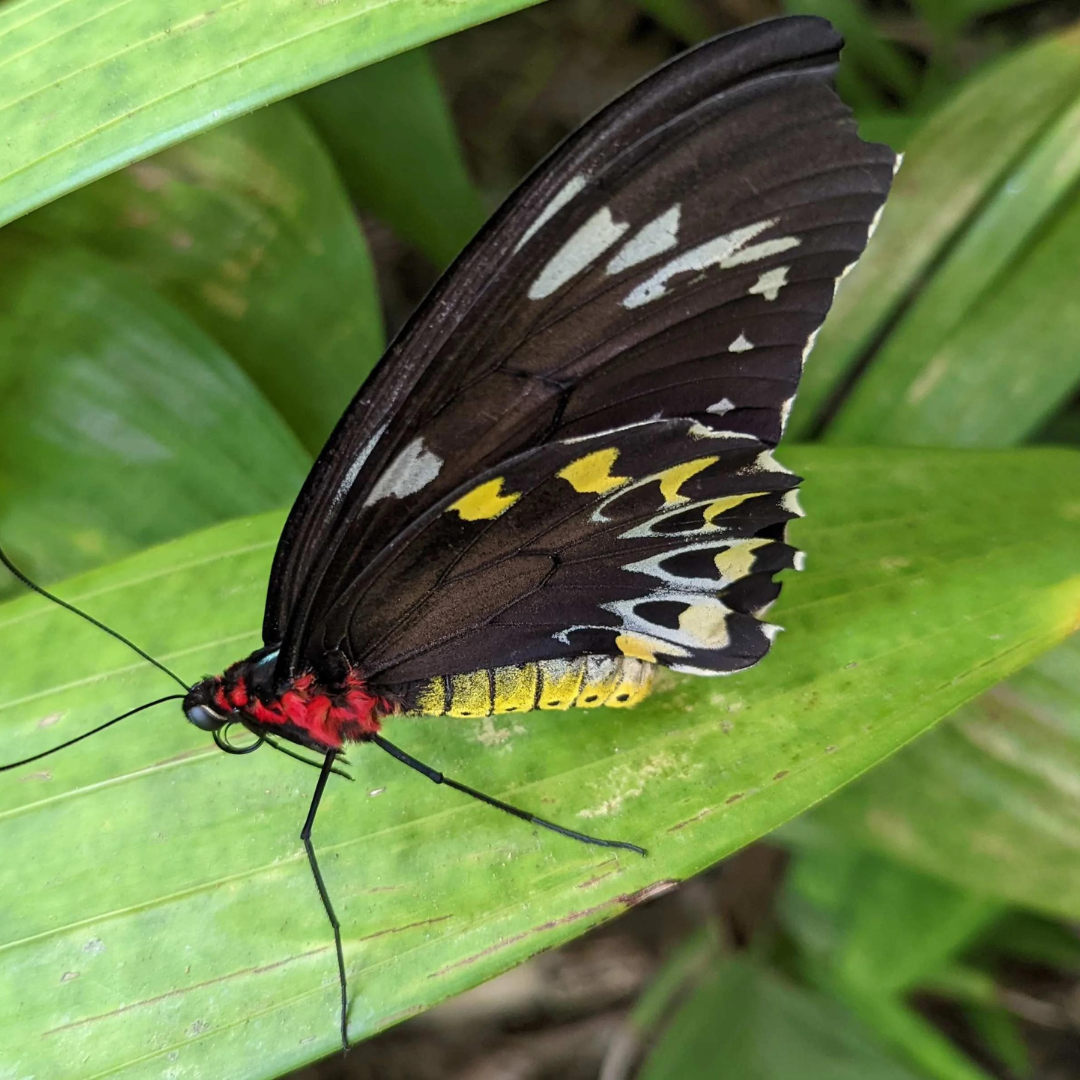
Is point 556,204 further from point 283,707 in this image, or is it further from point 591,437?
point 283,707

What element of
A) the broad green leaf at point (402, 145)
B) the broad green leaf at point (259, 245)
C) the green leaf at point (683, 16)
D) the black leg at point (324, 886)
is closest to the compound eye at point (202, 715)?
the black leg at point (324, 886)

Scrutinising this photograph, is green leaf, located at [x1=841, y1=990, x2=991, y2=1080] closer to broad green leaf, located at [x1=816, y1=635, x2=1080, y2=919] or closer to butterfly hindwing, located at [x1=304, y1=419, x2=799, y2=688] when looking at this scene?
broad green leaf, located at [x1=816, y1=635, x2=1080, y2=919]

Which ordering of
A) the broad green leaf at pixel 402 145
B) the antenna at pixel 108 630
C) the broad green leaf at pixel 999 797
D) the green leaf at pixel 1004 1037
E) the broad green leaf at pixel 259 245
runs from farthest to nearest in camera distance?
the green leaf at pixel 1004 1037 < the broad green leaf at pixel 402 145 < the broad green leaf at pixel 259 245 < the broad green leaf at pixel 999 797 < the antenna at pixel 108 630

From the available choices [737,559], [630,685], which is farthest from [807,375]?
[630,685]

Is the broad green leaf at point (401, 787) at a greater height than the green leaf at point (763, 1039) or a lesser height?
greater

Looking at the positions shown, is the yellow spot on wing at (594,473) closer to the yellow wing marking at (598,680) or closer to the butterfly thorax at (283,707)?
the yellow wing marking at (598,680)

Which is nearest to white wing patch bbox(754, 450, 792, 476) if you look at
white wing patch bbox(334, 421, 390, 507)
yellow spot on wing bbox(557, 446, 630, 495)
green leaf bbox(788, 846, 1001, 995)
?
yellow spot on wing bbox(557, 446, 630, 495)
